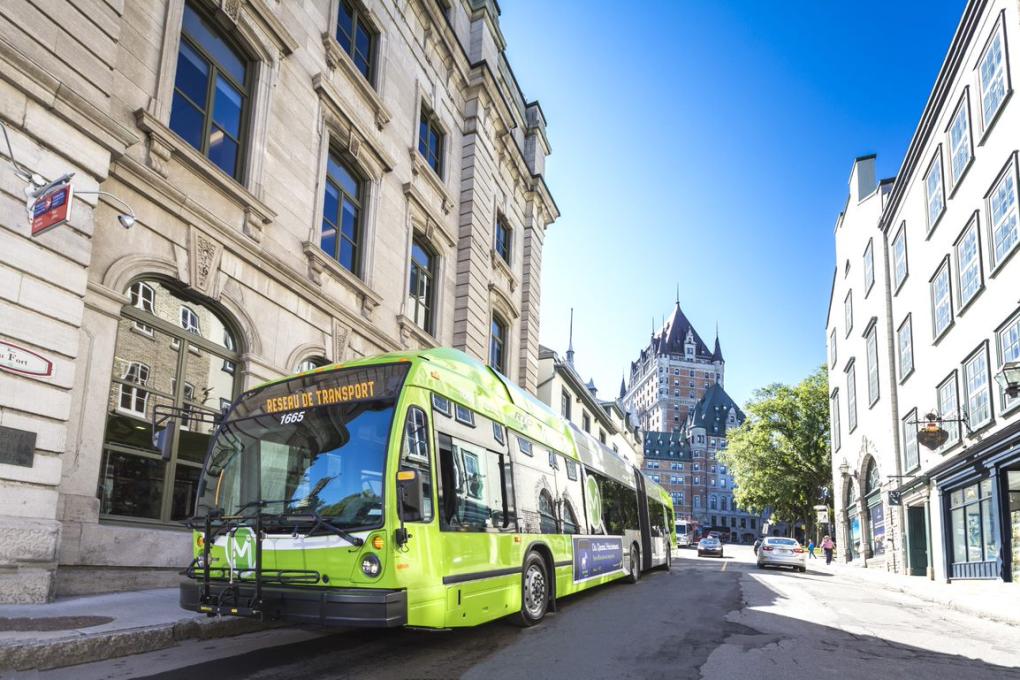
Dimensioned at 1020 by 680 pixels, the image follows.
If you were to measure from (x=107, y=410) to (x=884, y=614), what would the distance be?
1234 centimetres

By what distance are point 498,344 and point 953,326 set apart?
1354cm

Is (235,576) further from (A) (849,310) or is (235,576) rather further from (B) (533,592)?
(A) (849,310)

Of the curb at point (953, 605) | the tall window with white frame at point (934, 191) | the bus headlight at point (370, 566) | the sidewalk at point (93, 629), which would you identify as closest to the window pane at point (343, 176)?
the sidewalk at point (93, 629)

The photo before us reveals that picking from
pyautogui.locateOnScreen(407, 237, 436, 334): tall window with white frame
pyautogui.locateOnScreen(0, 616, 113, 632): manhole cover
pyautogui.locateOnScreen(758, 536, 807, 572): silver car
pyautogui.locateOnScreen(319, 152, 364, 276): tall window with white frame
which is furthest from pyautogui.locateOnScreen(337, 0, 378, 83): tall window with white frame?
pyautogui.locateOnScreen(758, 536, 807, 572): silver car

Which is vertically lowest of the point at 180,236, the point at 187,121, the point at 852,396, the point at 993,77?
the point at 180,236

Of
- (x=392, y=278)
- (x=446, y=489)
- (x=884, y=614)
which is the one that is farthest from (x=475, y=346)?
(x=446, y=489)

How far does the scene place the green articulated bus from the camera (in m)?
6.46

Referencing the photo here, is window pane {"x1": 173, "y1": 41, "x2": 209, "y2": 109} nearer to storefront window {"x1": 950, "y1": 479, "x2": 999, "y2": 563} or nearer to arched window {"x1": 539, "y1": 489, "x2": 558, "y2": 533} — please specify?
arched window {"x1": 539, "y1": 489, "x2": 558, "y2": 533}

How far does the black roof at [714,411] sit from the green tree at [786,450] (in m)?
103

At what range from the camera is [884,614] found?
12359 mm

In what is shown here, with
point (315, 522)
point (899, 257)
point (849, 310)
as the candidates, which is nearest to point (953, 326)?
point (899, 257)

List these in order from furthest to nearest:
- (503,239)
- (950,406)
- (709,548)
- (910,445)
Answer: (709,548)
(910,445)
(503,239)
(950,406)

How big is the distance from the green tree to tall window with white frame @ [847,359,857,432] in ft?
59.2

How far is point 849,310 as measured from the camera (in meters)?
37.3
